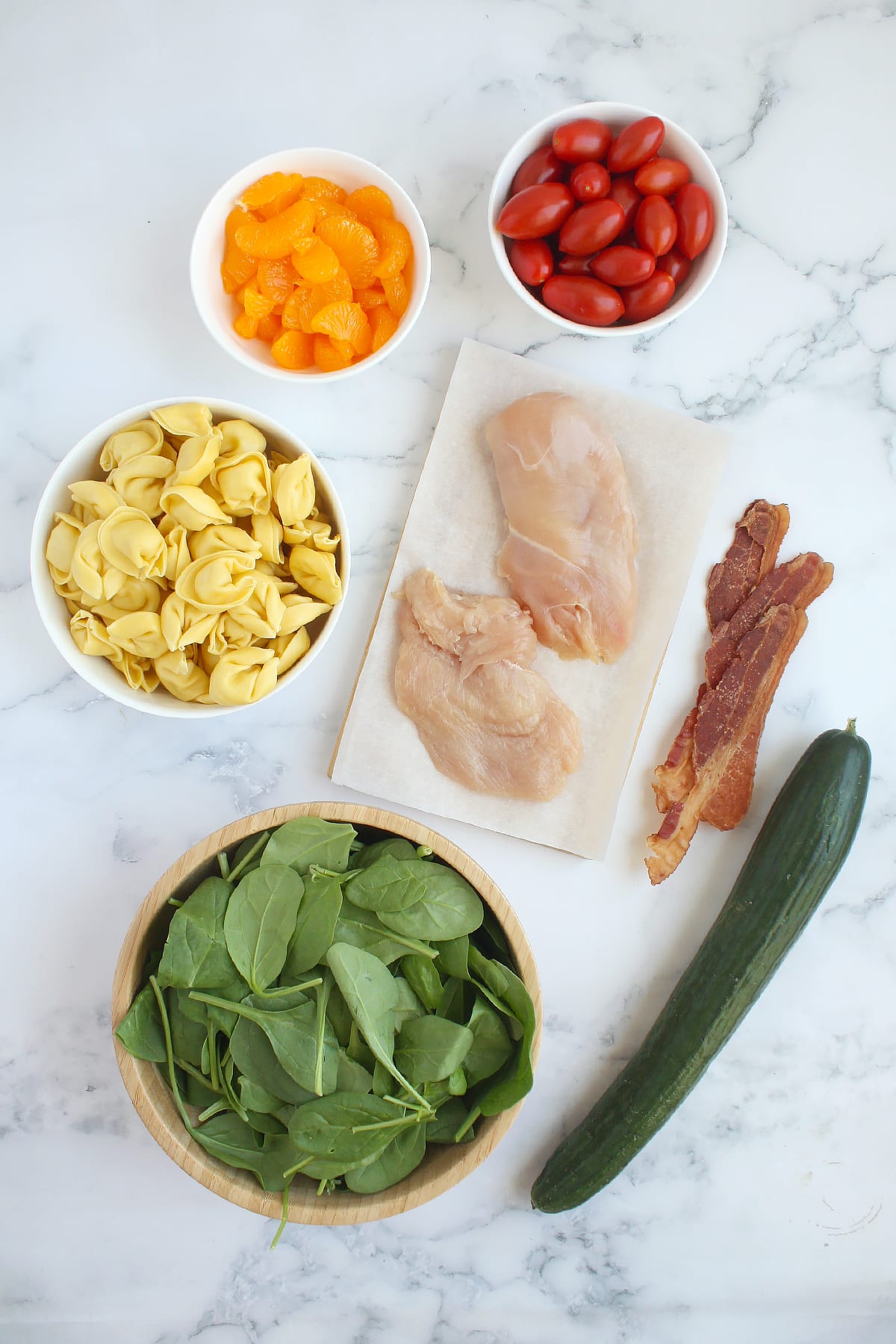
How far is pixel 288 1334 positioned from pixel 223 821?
0.76 meters

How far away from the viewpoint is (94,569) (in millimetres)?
1056

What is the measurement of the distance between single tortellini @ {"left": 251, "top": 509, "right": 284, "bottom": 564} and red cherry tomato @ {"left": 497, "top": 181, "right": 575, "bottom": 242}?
489mm

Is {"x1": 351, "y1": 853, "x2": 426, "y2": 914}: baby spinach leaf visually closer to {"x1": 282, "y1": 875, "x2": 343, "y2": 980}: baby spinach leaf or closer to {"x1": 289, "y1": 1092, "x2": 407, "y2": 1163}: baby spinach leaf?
{"x1": 282, "y1": 875, "x2": 343, "y2": 980}: baby spinach leaf

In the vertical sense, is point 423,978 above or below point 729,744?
below

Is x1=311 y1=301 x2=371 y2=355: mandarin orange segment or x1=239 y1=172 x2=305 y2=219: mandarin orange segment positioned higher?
x1=239 y1=172 x2=305 y2=219: mandarin orange segment

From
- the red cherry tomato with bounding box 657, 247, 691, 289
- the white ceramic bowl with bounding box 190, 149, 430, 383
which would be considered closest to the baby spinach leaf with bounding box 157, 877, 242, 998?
the white ceramic bowl with bounding box 190, 149, 430, 383

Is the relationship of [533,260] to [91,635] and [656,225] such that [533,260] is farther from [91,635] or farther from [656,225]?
[91,635]

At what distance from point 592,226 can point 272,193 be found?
41 cm

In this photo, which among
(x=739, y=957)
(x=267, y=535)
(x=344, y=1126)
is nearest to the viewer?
(x=344, y=1126)

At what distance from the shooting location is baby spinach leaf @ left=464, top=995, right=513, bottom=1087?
1.08m

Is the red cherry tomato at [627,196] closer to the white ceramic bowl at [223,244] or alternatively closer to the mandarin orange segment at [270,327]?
the white ceramic bowl at [223,244]

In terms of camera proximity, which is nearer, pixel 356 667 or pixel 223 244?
pixel 223 244

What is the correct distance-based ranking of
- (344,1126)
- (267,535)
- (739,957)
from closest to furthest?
(344,1126) → (267,535) → (739,957)

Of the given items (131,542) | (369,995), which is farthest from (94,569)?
(369,995)
